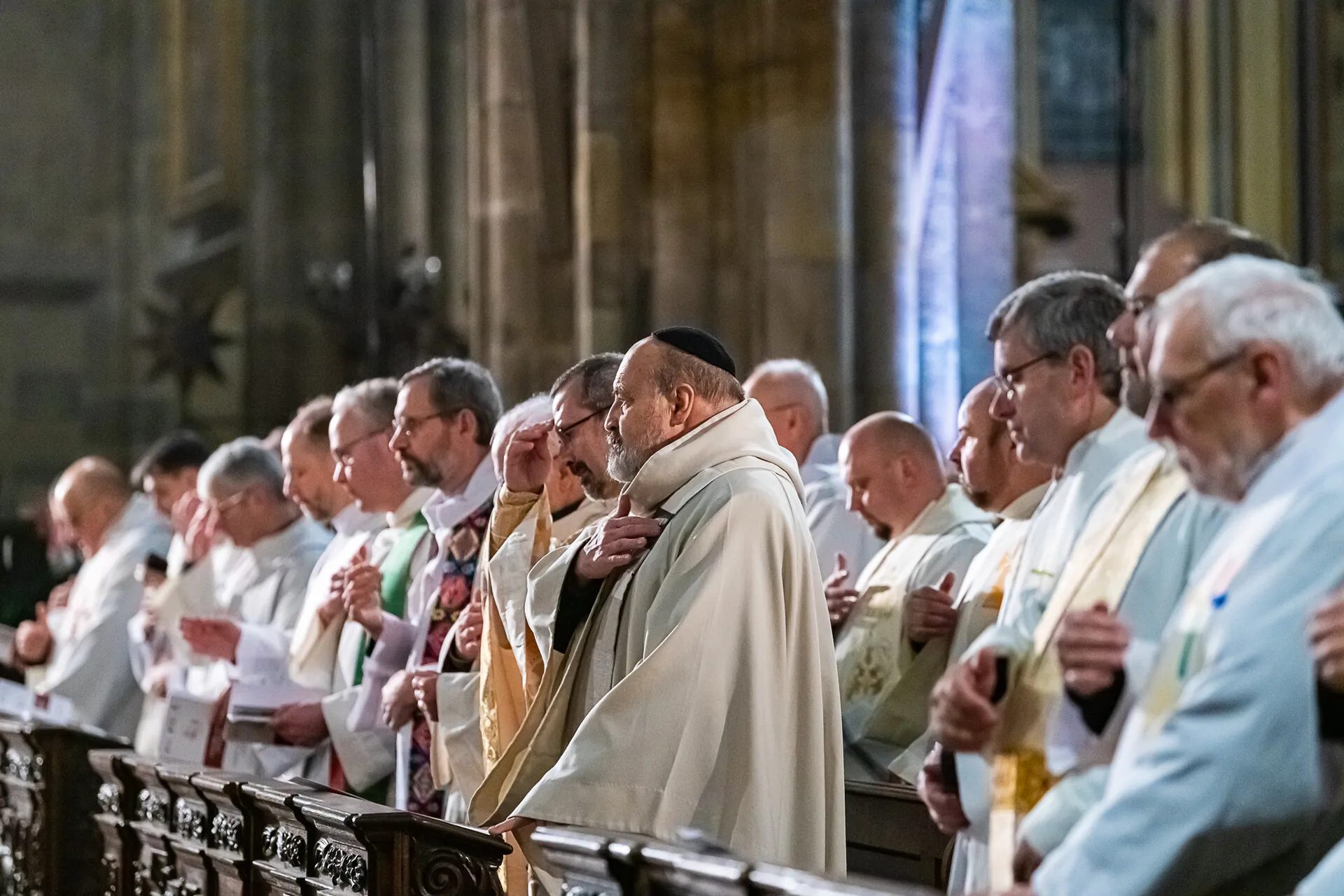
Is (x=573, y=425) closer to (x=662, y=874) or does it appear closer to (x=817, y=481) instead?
(x=662, y=874)

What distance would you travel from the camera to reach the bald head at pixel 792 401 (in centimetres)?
764

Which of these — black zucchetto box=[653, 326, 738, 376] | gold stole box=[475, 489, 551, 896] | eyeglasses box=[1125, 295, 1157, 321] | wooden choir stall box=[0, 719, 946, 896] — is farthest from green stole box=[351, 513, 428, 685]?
eyeglasses box=[1125, 295, 1157, 321]

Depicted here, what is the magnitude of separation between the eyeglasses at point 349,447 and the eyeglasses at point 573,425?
1801 mm

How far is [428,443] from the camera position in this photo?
6797 mm

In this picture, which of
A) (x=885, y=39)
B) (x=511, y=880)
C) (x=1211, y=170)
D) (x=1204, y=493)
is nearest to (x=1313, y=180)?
(x=1211, y=170)

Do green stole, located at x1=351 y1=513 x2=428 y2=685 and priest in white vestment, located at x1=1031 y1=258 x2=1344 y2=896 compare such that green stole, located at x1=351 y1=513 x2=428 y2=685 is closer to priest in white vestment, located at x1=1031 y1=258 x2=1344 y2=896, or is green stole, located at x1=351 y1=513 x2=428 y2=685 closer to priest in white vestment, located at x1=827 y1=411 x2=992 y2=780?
priest in white vestment, located at x1=827 y1=411 x2=992 y2=780

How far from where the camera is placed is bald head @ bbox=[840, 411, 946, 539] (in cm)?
652

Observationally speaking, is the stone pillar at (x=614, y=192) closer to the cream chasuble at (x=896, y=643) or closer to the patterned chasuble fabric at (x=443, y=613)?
the patterned chasuble fabric at (x=443, y=613)

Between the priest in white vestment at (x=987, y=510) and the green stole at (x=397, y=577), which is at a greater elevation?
the priest in white vestment at (x=987, y=510)

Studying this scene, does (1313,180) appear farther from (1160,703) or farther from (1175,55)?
(1160,703)

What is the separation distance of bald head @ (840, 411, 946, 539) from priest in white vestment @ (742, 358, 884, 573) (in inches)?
39.1

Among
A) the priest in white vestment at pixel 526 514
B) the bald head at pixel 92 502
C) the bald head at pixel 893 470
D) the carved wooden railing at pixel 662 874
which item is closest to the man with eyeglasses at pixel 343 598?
the priest in white vestment at pixel 526 514

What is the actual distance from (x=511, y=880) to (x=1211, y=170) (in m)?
14.0

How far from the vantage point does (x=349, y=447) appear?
24.2 ft
